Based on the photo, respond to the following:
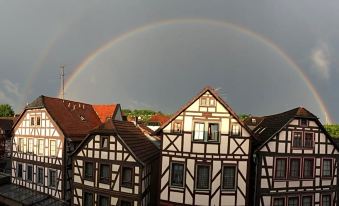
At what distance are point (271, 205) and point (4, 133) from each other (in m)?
40.1

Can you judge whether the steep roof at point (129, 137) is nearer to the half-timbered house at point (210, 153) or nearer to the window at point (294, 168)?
the half-timbered house at point (210, 153)

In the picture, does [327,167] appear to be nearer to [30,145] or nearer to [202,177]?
[202,177]

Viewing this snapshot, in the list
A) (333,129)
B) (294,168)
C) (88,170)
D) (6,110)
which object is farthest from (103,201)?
(6,110)

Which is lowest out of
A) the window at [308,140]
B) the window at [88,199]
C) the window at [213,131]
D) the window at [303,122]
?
the window at [88,199]

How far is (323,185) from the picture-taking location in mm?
22438

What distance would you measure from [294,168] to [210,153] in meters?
6.60

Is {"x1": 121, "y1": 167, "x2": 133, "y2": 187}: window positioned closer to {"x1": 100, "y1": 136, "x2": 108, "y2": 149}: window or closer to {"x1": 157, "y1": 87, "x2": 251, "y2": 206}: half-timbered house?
{"x1": 100, "y1": 136, "x2": 108, "y2": 149}: window

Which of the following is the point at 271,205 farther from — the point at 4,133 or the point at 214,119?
the point at 4,133

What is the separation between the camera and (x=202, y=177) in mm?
20594

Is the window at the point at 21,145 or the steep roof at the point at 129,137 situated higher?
the steep roof at the point at 129,137

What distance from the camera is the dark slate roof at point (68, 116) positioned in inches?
1075

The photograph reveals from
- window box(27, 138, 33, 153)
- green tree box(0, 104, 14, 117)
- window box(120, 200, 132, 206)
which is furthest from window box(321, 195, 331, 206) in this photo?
green tree box(0, 104, 14, 117)

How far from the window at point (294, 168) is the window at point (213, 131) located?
604cm

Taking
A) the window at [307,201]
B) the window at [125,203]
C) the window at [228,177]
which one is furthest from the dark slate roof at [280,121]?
the window at [125,203]
